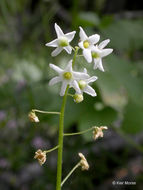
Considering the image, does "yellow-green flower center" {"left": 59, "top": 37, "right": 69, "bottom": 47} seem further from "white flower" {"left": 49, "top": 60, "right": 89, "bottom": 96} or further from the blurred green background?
the blurred green background

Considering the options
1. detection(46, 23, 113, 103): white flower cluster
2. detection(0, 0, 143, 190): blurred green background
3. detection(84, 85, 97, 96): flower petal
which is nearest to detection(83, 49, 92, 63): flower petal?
detection(46, 23, 113, 103): white flower cluster

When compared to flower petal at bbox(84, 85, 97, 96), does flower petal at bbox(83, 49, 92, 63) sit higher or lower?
higher

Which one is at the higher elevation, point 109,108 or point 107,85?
point 107,85

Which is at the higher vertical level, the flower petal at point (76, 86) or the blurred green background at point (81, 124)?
the flower petal at point (76, 86)

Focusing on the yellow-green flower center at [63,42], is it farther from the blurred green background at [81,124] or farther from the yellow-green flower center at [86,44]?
the blurred green background at [81,124]

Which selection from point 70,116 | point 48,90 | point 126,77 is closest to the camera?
point 70,116

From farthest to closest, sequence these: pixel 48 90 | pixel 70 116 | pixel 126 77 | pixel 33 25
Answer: pixel 33 25, pixel 48 90, pixel 126 77, pixel 70 116

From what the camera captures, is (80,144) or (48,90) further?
(48,90)

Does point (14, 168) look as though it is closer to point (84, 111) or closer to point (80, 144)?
point (80, 144)

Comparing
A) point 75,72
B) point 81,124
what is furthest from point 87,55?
point 81,124

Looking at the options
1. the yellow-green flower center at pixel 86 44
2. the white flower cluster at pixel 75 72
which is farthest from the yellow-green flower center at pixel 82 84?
the yellow-green flower center at pixel 86 44

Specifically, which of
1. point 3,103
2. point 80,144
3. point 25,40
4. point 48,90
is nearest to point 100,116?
point 80,144
